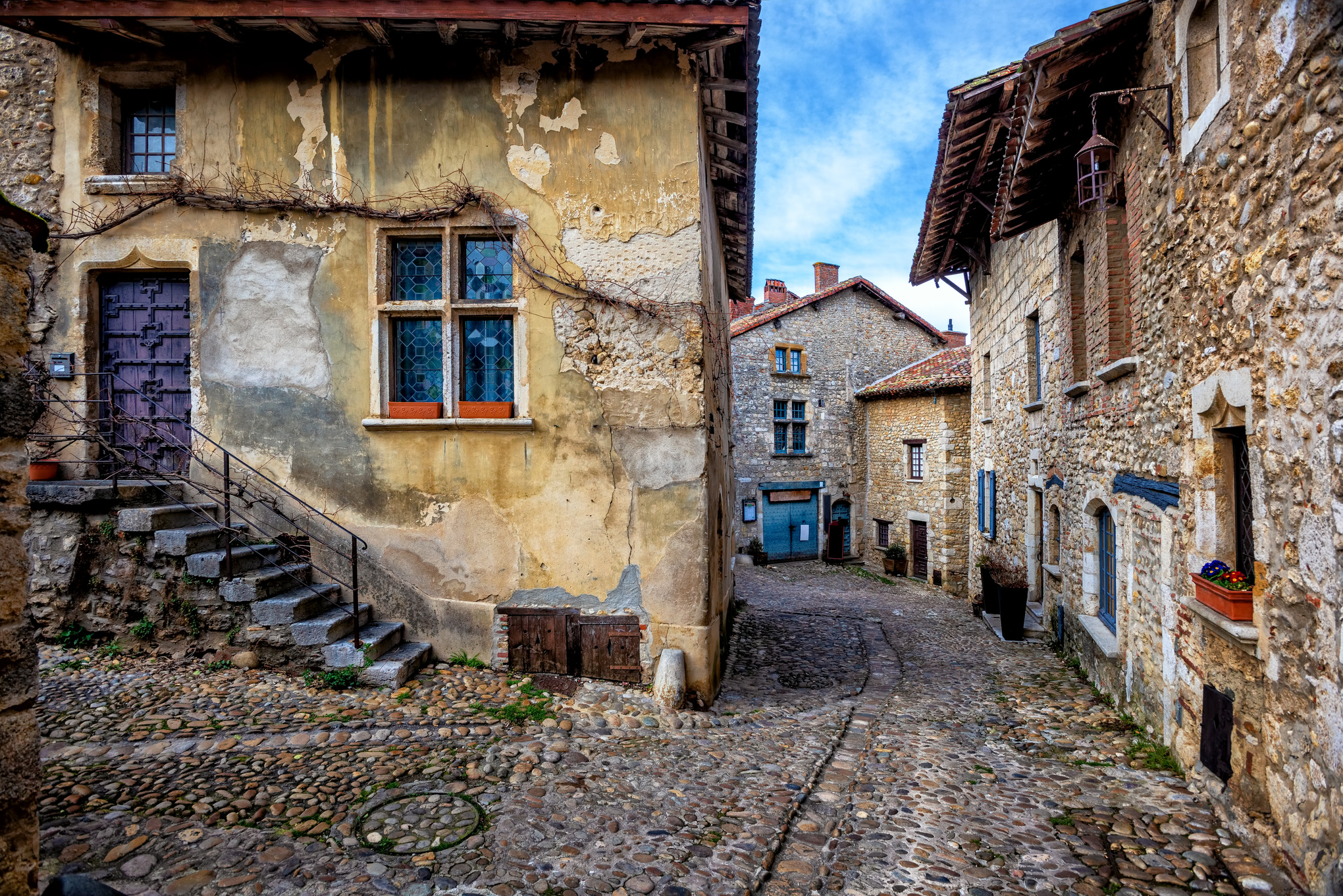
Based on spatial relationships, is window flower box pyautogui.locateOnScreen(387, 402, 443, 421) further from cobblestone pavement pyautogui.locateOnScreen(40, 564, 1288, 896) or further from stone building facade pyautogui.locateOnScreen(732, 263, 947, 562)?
stone building facade pyautogui.locateOnScreen(732, 263, 947, 562)

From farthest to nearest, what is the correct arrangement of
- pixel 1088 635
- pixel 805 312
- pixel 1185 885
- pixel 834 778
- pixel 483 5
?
pixel 805 312
pixel 1088 635
pixel 483 5
pixel 834 778
pixel 1185 885

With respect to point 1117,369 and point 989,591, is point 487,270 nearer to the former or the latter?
point 1117,369

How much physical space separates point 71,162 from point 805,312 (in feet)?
64.0

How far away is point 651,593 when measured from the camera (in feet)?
20.2

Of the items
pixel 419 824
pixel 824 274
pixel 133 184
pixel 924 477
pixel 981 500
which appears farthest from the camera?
pixel 824 274

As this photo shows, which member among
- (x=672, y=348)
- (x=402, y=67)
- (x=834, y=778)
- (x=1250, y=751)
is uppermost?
(x=402, y=67)

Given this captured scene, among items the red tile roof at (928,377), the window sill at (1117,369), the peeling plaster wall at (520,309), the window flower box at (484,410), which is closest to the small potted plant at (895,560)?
the red tile roof at (928,377)

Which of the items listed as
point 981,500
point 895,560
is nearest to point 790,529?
point 895,560

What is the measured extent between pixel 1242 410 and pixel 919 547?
54.9 feet

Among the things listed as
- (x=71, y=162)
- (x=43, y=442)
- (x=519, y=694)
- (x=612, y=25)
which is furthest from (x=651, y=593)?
(x=71, y=162)

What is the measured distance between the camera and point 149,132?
675cm

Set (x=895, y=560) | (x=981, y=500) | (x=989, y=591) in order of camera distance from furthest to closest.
Result: (x=895, y=560), (x=981, y=500), (x=989, y=591)

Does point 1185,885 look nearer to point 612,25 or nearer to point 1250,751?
point 1250,751

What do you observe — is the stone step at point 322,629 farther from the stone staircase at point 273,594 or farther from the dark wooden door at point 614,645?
the dark wooden door at point 614,645
